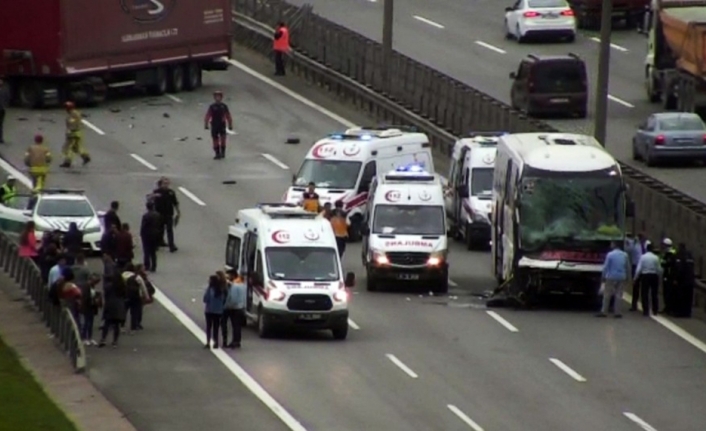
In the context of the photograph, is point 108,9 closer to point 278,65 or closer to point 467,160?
point 278,65

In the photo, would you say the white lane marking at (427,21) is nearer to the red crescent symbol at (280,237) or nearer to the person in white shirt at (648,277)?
the person in white shirt at (648,277)

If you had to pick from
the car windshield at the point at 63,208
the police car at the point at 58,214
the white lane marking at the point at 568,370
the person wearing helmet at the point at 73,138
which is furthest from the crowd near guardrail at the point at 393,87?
the car windshield at the point at 63,208

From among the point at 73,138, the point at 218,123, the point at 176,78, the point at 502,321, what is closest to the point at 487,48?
the point at 176,78

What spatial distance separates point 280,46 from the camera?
237 ft

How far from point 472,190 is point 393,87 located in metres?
14.0

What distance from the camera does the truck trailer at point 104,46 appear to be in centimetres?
6519

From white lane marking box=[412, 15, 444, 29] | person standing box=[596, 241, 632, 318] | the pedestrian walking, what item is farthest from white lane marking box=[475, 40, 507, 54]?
the pedestrian walking

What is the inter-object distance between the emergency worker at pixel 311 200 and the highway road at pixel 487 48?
1219 cm

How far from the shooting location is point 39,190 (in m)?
52.2

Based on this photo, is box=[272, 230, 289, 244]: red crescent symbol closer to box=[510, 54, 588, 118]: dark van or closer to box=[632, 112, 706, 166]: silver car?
box=[632, 112, 706, 166]: silver car

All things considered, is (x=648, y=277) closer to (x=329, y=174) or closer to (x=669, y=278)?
(x=669, y=278)

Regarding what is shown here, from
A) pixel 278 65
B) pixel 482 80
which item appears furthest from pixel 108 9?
pixel 482 80

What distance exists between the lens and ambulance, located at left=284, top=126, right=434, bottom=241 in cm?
5406

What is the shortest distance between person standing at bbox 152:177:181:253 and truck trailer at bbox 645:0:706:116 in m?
20.8
